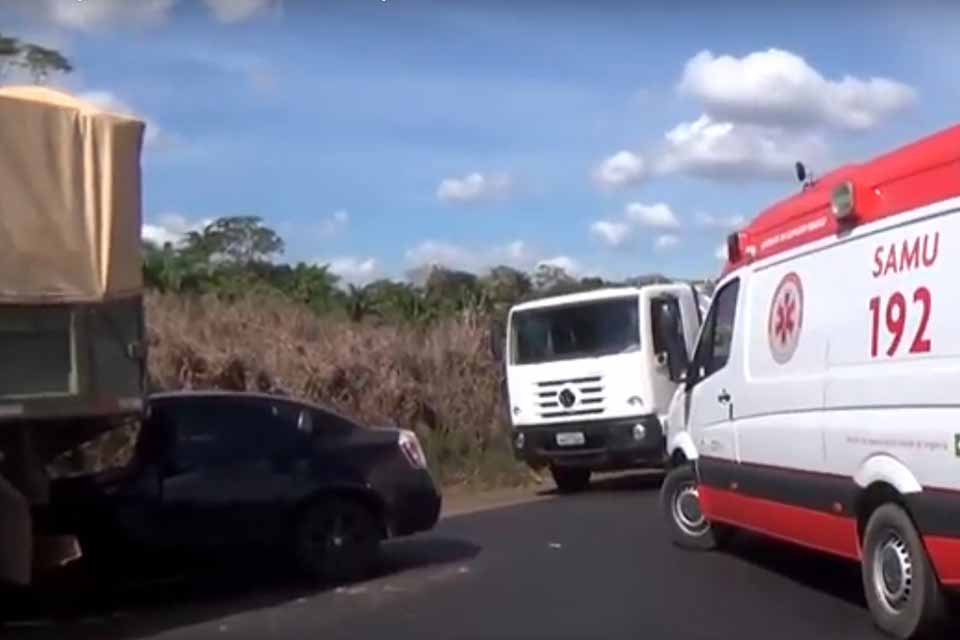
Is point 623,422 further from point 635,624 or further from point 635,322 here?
point 635,624

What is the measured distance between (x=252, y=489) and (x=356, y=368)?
1110cm

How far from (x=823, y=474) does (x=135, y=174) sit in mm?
4683

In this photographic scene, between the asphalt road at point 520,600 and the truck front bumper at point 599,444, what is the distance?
4.56 m

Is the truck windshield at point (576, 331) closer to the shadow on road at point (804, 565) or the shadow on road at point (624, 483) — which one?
the shadow on road at point (624, 483)

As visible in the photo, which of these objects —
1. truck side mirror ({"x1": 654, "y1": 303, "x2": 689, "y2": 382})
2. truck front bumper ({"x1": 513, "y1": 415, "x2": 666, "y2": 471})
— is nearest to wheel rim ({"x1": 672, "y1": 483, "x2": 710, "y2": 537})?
truck side mirror ({"x1": 654, "y1": 303, "x2": 689, "y2": 382})

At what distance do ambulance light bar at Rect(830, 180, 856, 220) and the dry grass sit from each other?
40.6 feet

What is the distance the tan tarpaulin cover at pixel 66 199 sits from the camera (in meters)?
10.0

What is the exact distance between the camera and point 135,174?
35.5ft

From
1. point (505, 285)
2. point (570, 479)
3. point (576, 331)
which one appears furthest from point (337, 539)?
point (505, 285)

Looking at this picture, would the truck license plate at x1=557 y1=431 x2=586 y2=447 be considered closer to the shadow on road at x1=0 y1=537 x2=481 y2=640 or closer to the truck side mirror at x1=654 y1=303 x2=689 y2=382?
the shadow on road at x1=0 y1=537 x2=481 y2=640

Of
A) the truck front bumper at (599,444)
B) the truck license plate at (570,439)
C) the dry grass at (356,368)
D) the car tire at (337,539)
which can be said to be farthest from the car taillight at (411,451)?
the dry grass at (356,368)

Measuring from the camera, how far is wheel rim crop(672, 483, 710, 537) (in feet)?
44.4

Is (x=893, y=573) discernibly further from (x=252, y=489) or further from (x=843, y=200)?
(x=252, y=489)

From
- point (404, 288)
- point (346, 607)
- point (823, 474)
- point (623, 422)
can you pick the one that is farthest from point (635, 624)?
point (404, 288)
